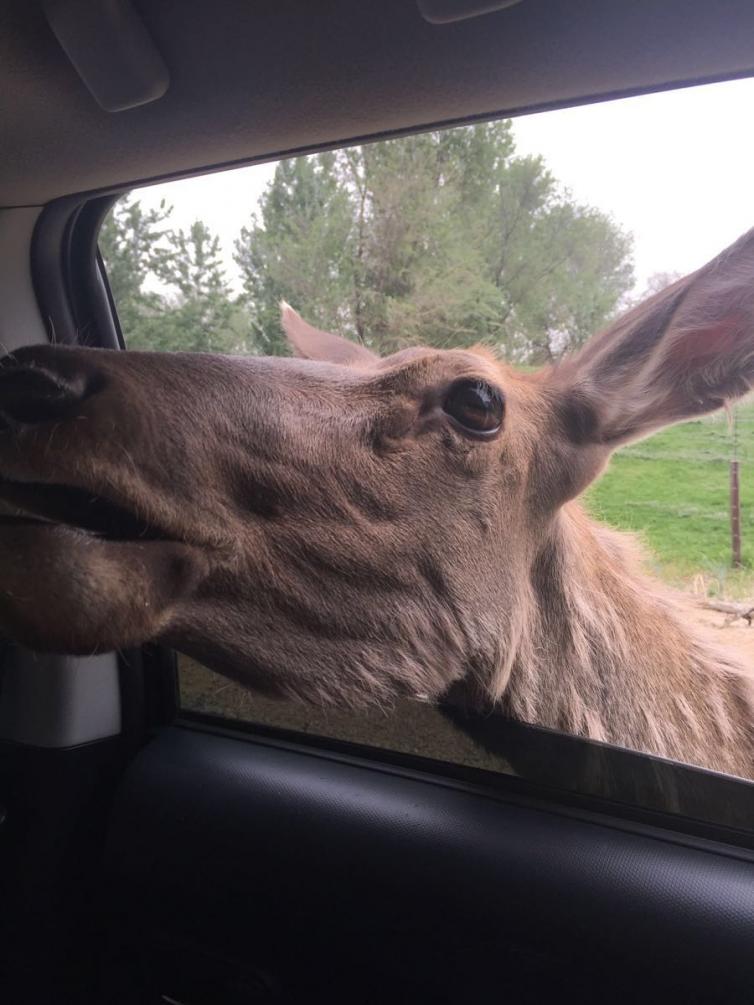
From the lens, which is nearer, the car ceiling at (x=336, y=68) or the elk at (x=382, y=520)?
the elk at (x=382, y=520)

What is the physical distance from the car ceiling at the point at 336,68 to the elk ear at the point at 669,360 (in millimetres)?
422

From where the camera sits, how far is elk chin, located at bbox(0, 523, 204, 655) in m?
1.16

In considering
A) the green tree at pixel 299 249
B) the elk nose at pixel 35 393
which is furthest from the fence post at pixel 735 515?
the elk nose at pixel 35 393

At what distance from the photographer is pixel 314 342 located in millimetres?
2248

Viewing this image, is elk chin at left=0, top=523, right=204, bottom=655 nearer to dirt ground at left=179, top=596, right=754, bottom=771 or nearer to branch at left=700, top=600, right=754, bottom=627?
dirt ground at left=179, top=596, right=754, bottom=771

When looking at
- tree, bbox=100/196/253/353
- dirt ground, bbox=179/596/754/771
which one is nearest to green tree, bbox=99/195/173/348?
tree, bbox=100/196/253/353

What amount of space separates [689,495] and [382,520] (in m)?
0.82

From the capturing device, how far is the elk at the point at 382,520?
3.91ft

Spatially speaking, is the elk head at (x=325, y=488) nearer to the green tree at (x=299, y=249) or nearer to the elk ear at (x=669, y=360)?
the elk ear at (x=669, y=360)

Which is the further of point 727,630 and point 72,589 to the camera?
point 727,630

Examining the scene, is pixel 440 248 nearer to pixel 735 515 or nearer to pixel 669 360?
pixel 669 360

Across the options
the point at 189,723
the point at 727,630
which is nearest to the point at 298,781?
the point at 189,723

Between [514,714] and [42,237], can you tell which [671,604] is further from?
[42,237]

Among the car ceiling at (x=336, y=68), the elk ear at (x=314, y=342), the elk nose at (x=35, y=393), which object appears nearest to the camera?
the elk nose at (x=35, y=393)
